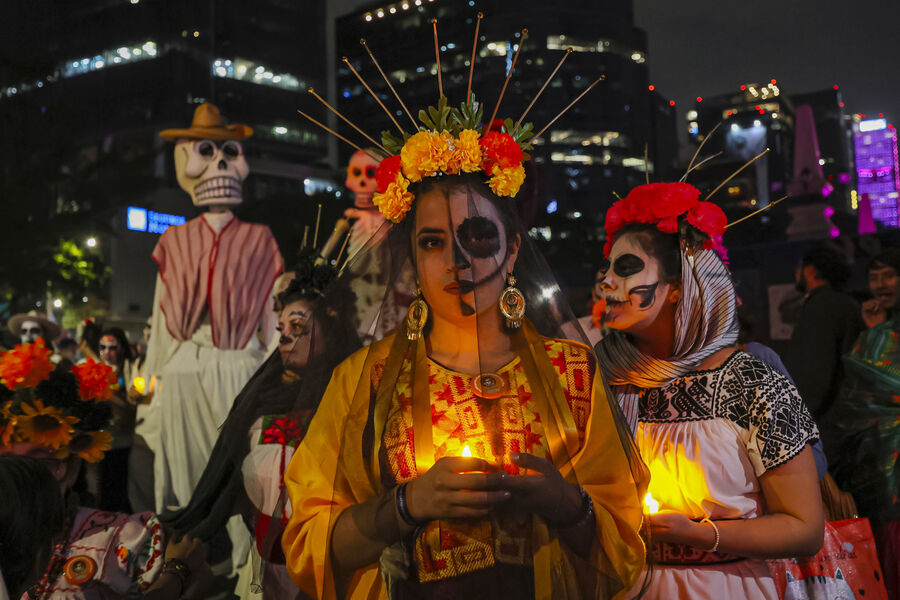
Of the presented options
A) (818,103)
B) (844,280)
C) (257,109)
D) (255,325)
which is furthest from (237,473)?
(818,103)

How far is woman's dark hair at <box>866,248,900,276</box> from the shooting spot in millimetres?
4250

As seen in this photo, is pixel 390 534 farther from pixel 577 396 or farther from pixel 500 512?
pixel 577 396

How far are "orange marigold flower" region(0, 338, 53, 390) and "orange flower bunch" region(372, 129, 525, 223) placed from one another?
174cm

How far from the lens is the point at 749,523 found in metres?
1.96

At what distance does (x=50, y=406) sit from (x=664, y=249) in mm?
2123

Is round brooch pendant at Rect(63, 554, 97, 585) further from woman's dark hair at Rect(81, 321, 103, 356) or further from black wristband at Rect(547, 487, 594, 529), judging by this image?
woman's dark hair at Rect(81, 321, 103, 356)

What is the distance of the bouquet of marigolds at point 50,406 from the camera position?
2.68m

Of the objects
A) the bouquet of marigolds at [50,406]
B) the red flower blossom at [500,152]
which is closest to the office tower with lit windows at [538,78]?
the red flower blossom at [500,152]

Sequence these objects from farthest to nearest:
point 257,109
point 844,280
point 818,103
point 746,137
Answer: point 746,137
point 818,103
point 257,109
point 844,280

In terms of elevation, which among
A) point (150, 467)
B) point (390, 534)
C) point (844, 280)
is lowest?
point (150, 467)

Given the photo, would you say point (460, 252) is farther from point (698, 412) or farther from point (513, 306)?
point (698, 412)

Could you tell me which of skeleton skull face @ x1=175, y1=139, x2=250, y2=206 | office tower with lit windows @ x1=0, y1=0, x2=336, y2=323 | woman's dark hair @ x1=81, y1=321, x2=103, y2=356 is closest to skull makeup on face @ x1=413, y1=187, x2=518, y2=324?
skeleton skull face @ x1=175, y1=139, x2=250, y2=206

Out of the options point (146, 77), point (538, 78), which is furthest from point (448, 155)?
point (146, 77)

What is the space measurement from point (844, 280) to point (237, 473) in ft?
13.0
